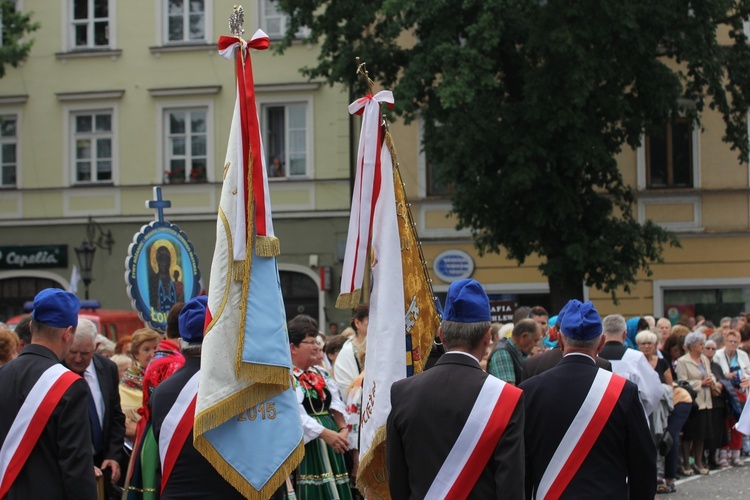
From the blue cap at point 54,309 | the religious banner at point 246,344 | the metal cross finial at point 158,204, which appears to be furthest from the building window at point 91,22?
the blue cap at point 54,309

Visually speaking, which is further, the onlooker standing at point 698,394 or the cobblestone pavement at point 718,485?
the onlooker standing at point 698,394

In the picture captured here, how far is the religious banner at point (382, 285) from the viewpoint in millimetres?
6734

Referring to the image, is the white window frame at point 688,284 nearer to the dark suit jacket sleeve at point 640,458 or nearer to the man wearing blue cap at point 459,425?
the dark suit jacket sleeve at point 640,458

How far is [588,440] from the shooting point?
18.3ft

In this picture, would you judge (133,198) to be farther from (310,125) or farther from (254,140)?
(254,140)

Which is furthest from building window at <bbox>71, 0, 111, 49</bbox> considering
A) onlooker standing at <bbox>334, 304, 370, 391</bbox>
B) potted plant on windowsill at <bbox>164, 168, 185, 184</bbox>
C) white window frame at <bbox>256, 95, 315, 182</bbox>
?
onlooker standing at <bbox>334, 304, 370, 391</bbox>

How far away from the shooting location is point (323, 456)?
25.9 ft

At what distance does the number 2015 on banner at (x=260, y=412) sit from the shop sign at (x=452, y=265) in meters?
20.1

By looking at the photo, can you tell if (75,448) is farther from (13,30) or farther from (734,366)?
(13,30)

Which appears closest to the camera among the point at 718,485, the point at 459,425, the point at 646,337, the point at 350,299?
the point at 459,425

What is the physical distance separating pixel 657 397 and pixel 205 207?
1737 centimetres

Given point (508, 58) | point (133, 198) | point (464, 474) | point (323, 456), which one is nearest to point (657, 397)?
point (323, 456)

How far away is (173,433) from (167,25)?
2314 cm

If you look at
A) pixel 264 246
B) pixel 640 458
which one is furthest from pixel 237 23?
pixel 640 458
